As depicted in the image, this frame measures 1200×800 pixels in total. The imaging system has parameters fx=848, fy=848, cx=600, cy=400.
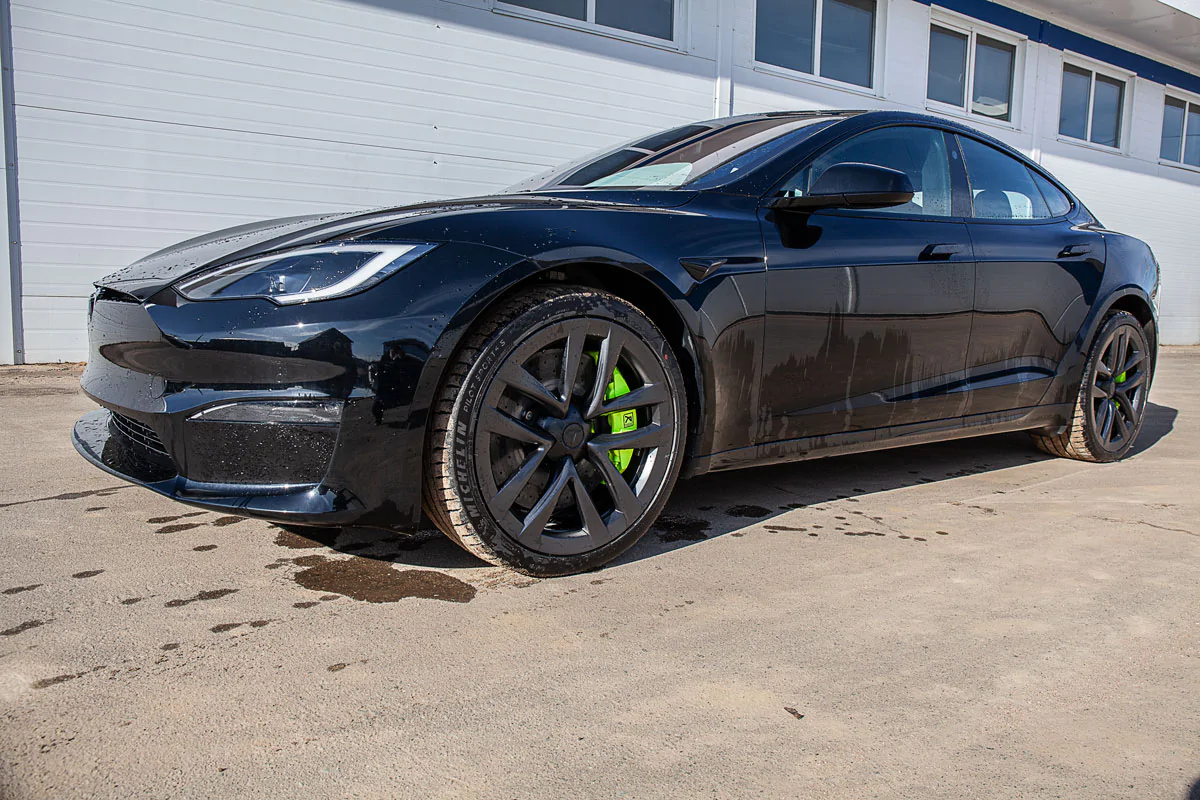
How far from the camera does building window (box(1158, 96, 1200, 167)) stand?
1506 cm

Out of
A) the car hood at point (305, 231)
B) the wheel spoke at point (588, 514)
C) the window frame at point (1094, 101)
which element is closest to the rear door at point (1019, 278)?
the car hood at point (305, 231)

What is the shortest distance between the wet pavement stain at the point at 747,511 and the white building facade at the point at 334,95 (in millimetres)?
4978

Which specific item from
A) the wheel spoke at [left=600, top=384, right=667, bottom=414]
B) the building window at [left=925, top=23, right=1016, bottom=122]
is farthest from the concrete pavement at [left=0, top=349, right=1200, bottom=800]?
the building window at [left=925, top=23, right=1016, bottom=122]

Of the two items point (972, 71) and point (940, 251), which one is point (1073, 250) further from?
point (972, 71)

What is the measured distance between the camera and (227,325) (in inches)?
75.9

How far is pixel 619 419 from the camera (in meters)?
2.37

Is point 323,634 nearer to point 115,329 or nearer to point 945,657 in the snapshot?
point 115,329

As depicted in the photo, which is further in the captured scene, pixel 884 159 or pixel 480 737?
pixel 884 159

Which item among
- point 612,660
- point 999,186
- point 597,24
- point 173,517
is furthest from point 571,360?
point 597,24

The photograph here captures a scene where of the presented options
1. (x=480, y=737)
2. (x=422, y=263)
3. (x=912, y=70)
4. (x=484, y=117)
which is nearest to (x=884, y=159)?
(x=422, y=263)

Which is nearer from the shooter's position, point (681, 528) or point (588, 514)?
point (588, 514)

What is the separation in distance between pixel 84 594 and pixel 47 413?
288 cm

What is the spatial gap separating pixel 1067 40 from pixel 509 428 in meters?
14.1

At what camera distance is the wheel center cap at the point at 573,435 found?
220cm
